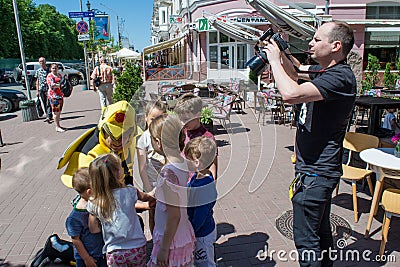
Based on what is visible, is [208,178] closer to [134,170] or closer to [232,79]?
[134,170]

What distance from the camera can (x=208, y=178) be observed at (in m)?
2.20

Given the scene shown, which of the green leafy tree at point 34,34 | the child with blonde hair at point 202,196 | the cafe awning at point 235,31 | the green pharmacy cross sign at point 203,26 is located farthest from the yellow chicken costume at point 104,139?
the green leafy tree at point 34,34

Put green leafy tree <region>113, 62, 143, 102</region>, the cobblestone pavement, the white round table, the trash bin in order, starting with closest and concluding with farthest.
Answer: the white round table → the cobblestone pavement → green leafy tree <region>113, 62, 143, 102</region> → the trash bin

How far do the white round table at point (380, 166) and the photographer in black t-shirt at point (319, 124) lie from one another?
1.04 m

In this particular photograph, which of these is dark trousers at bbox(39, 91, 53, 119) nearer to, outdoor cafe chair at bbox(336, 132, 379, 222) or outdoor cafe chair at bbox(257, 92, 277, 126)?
outdoor cafe chair at bbox(257, 92, 277, 126)

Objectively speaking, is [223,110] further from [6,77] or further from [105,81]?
[6,77]

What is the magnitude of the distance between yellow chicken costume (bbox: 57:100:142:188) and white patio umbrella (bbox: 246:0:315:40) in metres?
5.10

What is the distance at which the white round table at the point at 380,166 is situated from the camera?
302 centimetres

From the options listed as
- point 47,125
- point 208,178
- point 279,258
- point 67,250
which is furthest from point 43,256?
point 47,125

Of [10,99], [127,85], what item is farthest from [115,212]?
[10,99]

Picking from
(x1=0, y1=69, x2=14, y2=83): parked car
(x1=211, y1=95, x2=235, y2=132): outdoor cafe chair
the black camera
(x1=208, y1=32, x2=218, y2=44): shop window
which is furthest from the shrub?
(x1=0, y1=69, x2=14, y2=83): parked car

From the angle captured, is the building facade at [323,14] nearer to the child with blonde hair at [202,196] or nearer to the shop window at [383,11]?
the shop window at [383,11]

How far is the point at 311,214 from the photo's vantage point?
2.31 m

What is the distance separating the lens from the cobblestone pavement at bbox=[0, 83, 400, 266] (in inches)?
125
